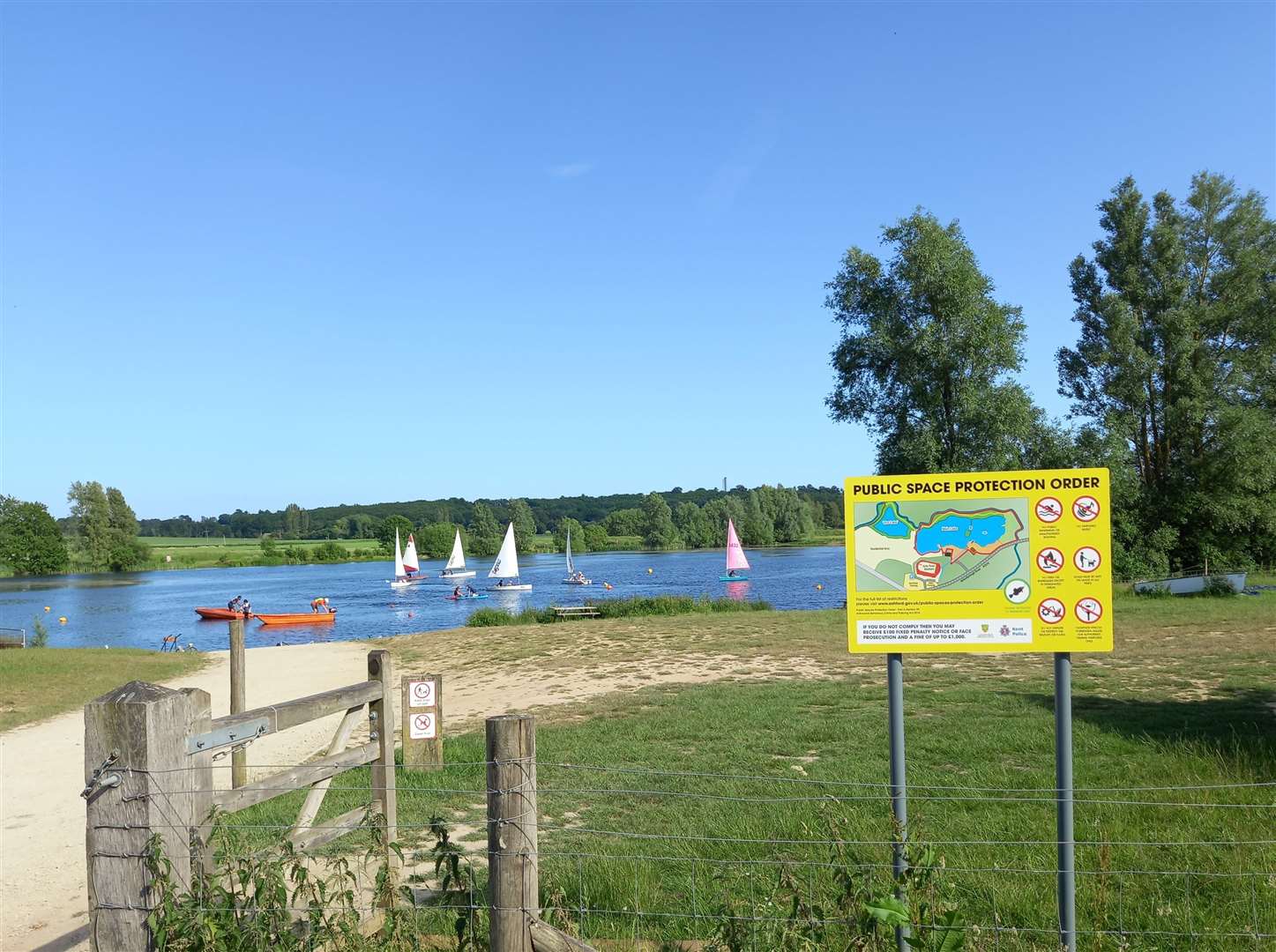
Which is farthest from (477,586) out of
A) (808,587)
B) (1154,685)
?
(1154,685)

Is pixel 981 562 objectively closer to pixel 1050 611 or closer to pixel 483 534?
pixel 1050 611

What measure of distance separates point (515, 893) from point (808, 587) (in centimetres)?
5352

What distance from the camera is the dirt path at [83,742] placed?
5.71 m

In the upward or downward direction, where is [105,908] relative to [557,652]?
upward

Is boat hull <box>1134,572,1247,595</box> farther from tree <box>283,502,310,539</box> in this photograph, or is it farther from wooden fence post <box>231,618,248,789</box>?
tree <box>283,502,310,539</box>

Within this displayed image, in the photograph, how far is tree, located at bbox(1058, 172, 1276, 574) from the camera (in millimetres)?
32406

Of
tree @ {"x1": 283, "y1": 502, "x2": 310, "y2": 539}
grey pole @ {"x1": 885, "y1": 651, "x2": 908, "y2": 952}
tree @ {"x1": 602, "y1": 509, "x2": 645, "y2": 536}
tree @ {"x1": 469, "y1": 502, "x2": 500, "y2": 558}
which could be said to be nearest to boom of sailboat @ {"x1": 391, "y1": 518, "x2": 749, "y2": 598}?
tree @ {"x1": 469, "y1": 502, "x2": 500, "y2": 558}

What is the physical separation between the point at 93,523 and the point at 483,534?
5364cm

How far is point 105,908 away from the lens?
353 cm

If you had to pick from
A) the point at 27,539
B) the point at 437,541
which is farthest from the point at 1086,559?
the point at 437,541

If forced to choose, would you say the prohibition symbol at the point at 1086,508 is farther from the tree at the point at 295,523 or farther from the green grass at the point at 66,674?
the tree at the point at 295,523

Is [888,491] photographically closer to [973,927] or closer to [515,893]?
[973,927]

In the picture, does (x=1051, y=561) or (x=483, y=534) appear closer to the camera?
(x=1051, y=561)

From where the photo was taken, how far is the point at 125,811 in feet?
11.5
